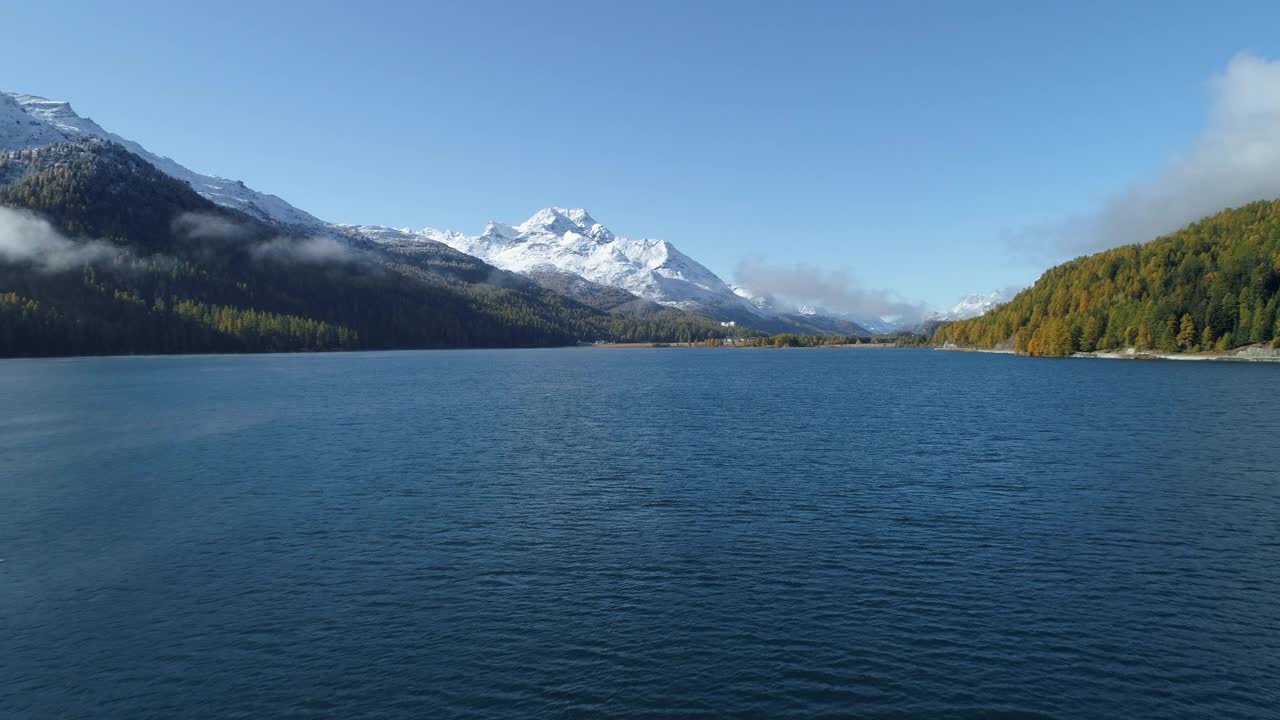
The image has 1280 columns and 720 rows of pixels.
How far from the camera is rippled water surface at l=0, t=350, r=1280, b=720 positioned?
25.1m

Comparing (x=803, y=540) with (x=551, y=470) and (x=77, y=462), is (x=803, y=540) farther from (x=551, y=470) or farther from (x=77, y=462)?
(x=77, y=462)

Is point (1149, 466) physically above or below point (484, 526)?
above

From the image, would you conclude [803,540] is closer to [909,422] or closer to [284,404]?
[909,422]

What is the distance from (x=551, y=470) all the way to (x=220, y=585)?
30.1 meters

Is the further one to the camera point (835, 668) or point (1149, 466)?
point (1149, 466)

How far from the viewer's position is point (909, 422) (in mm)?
90125

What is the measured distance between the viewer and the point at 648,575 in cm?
3609

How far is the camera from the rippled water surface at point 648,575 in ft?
82.3

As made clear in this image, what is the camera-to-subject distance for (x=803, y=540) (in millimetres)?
41125

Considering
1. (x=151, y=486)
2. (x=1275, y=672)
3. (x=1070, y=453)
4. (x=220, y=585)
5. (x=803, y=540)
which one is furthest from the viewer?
(x=1070, y=453)

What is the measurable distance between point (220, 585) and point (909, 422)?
80.4 m

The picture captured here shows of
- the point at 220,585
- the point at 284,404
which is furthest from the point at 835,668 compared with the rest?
the point at 284,404

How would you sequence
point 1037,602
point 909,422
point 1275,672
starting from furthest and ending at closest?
point 909,422 → point 1037,602 → point 1275,672

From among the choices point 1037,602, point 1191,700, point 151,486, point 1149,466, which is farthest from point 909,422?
point 151,486
